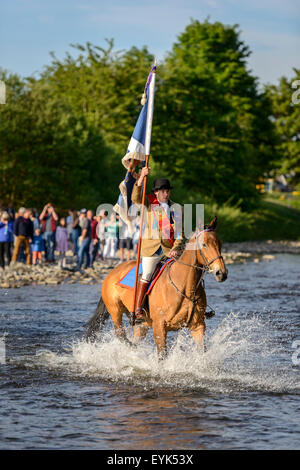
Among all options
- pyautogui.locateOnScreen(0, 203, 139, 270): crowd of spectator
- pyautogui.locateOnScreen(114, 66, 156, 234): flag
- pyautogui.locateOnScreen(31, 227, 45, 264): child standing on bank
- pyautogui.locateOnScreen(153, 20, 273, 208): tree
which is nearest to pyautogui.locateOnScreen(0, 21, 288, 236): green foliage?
pyautogui.locateOnScreen(153, 20, 273, 208): tree

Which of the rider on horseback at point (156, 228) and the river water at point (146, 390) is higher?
the rider on horseback at point (156, 228)

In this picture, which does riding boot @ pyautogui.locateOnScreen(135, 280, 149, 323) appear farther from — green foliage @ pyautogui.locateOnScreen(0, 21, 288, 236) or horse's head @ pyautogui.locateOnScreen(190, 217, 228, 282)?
green foliage @ pyautogui.locateOnScreen(0, 21, 288, 236)

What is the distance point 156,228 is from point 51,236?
2053 cm

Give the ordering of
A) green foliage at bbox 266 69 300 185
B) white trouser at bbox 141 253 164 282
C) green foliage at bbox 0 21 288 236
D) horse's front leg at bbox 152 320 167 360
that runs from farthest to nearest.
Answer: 1. green foliage at bbox 266 69 300 185
2. green foliage at bbox 0 21 288 236
3. white trouser at bbox 141 253 164 282
4. horse's front leg at bbox 152 320 167 360

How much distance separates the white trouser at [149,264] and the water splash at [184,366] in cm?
97

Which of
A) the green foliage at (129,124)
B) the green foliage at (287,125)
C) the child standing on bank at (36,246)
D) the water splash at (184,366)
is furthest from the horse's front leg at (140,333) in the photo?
the green foliage at (287,125)

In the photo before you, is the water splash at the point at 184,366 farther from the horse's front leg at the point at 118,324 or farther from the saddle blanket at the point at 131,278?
the saddle blanket at the point at 131,278

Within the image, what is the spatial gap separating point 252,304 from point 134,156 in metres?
10.1

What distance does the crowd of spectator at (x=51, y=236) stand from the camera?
28.6 metres

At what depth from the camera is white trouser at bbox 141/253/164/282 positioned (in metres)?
11.9

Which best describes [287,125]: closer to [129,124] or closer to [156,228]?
[129,124]

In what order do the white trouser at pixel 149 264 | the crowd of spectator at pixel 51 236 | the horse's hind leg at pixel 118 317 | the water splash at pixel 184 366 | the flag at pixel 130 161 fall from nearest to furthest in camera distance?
the water splash at pixel 184 366 < the white trouser at pixel 149 264 < the flag at pixel 130 161 < the horse's hind leg at pixel 118 317 < the crowd of spectator at pixel 51 236

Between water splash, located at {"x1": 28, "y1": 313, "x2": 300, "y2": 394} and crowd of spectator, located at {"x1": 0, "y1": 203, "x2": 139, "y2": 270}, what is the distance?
14890 mm

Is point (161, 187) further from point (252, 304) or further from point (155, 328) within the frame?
point (252, 304)
